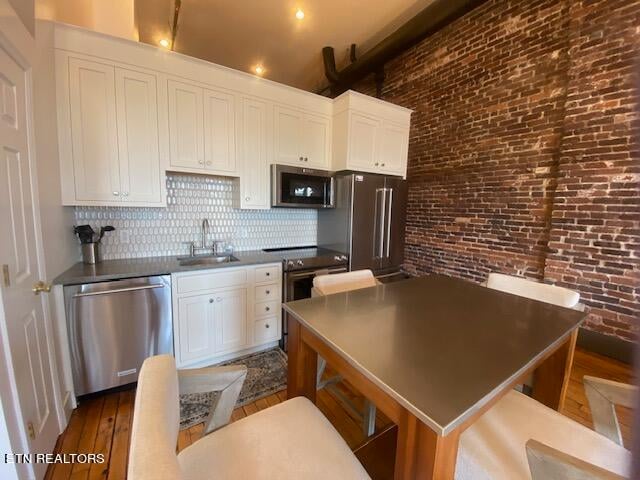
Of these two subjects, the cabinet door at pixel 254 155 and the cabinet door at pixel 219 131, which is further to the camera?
the cabinet door at pixel 254 155

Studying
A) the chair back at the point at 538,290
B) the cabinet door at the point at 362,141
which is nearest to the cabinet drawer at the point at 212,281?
the cabinet door at the point at 362,141

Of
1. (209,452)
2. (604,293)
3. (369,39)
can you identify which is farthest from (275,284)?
(369,39)

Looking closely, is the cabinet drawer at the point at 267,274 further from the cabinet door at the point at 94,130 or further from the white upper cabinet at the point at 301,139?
the cabinet door at the point at 94,130

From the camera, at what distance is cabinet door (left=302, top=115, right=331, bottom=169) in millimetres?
2922

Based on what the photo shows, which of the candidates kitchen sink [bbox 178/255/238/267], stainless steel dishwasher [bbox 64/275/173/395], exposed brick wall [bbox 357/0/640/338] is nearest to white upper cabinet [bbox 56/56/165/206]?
kitchen sink [bbox 178/255/238/267]

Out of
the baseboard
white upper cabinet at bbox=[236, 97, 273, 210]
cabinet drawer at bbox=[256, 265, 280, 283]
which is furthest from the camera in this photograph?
white upper cabinet at bbox=[236, 97, 273, 210]

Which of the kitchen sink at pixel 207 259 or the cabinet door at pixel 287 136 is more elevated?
the cabinet door at pixel 287 136

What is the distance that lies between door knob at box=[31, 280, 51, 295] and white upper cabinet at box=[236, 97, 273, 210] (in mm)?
1470

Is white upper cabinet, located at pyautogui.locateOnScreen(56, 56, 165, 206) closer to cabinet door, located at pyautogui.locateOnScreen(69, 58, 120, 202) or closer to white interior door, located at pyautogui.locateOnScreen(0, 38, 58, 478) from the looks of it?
cabinet door, located at pyautogui.locateOnScreen(69, 58, 120, 202)

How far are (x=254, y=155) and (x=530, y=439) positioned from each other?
103 inches

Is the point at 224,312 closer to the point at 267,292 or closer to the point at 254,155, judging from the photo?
the point at 267,292

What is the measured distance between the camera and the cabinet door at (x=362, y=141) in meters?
2.92

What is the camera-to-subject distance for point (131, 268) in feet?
6.59

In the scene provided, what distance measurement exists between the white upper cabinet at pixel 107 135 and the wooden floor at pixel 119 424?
143cm
